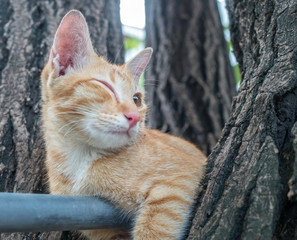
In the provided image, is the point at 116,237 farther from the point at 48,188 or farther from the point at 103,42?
the point at 103,42

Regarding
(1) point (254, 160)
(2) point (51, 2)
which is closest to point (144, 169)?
(1) point (254, 160)

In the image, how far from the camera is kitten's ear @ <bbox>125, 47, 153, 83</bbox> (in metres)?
2.76

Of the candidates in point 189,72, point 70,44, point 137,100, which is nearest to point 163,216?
point 137,100

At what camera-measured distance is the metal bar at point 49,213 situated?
139 centimetres

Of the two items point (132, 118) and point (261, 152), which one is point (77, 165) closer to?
point (132, 118)

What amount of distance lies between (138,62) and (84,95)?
2.41ft

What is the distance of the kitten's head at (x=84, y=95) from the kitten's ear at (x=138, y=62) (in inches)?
8.4

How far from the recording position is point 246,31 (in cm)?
247

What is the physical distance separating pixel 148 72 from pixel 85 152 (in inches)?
119

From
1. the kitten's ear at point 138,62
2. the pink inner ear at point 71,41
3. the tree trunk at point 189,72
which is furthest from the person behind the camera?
the tree trunk at point 189,72

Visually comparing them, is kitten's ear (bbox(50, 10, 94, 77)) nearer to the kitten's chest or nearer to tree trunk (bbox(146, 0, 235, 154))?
the kitten's chest

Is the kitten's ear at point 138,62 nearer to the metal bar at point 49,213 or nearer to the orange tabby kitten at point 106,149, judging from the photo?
the orange tabby kitten at point 106,149

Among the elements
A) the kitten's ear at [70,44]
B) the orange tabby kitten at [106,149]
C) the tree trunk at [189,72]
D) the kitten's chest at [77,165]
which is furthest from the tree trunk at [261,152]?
the tree trunk at [189,72]

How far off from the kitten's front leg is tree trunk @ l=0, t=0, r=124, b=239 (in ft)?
2.41
